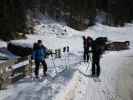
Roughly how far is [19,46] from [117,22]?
5519cm

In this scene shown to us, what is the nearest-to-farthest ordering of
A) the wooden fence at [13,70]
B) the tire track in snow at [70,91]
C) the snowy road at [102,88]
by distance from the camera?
the tire track in snow at [70,91] < the snowy road at [102,88] < the wooden fence at [13,70]

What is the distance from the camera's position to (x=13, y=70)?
16375mm

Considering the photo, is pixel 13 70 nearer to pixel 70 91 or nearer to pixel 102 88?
pixel 70 91

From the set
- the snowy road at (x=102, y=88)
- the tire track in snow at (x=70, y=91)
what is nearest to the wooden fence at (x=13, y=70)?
the snowy road at (x=102, y=88)

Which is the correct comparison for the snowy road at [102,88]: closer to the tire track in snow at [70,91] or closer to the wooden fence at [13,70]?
the tire track in snow at [70,91]

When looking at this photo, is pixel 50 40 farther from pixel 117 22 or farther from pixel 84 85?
pixel 117 22

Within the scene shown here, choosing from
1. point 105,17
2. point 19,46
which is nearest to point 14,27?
point 19,46

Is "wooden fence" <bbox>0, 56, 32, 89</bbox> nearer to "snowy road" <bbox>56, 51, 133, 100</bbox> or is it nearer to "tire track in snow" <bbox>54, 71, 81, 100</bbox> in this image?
"snowy road" <bbox>56, 51, 133, 100</bbox>

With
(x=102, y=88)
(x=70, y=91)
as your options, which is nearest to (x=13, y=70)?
(x=70, y=91)

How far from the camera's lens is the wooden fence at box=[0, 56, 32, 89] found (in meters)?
15.1

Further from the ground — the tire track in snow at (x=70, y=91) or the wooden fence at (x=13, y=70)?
the wooden fence at (x=13, y=70)

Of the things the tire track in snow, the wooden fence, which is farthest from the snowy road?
the wooden fence

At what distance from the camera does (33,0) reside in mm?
58969

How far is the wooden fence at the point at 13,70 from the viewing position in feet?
49.5
